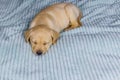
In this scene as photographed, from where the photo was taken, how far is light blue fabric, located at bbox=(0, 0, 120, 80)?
194 cm

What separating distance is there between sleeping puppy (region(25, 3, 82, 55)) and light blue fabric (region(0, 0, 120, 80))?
58mm

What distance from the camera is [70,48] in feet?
7.36

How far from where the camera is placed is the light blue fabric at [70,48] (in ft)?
6.37

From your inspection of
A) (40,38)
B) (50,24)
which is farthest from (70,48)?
(50,24)

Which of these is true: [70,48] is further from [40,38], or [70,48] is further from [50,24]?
[50,24]

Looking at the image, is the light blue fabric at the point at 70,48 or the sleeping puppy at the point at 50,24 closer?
the light blue fabric at the point at 70,48

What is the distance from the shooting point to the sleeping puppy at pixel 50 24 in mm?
2268

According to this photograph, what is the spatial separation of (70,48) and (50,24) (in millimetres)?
409

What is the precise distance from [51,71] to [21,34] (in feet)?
2.07

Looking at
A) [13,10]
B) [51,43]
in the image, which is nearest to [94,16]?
[51,43]

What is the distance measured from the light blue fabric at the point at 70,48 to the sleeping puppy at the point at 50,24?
6 centimetres

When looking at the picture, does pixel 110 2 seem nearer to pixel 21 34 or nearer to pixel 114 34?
pixel 114 34

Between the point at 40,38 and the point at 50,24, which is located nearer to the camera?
the point at 40,38

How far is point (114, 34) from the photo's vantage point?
2.39 meters
